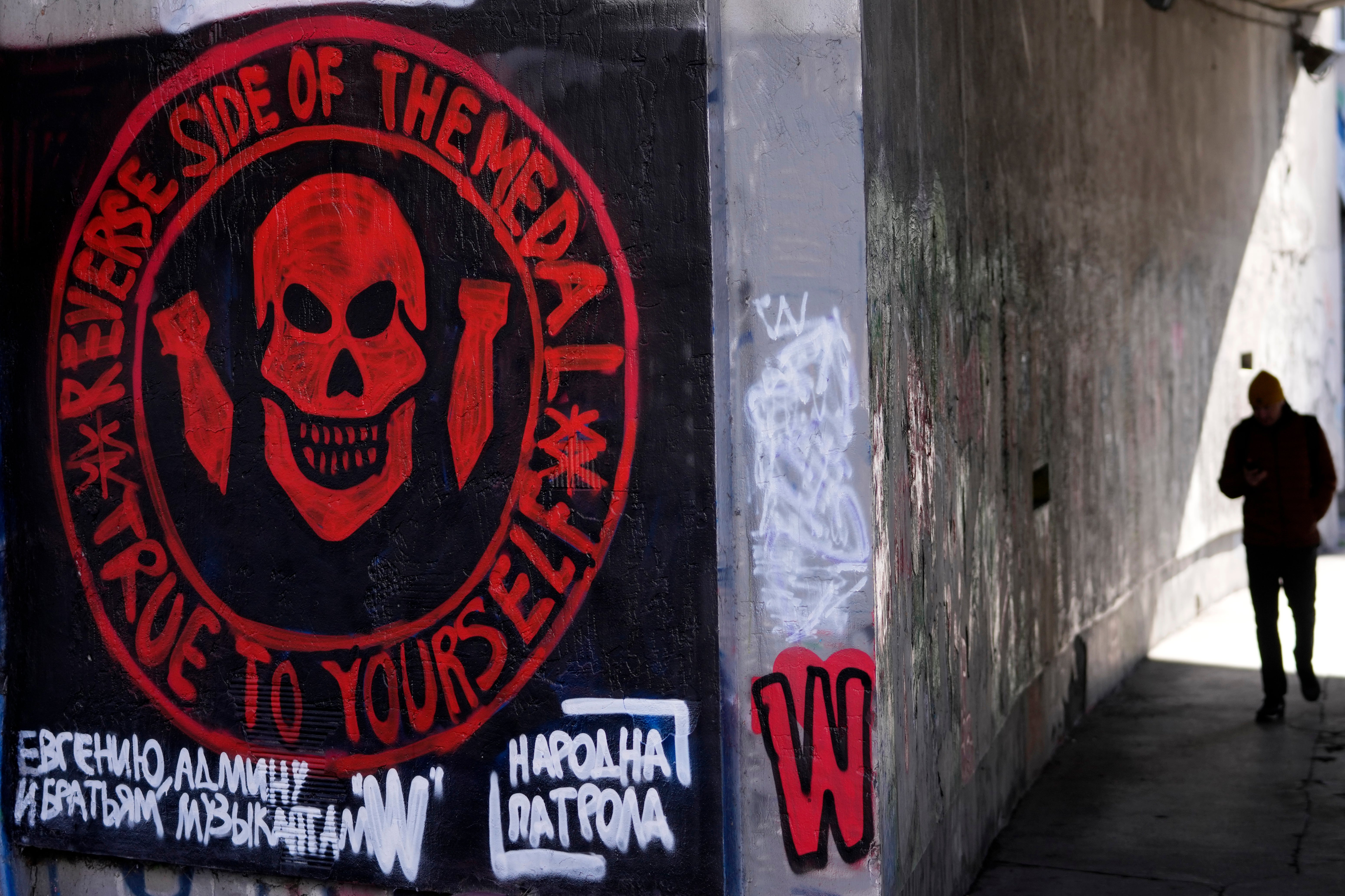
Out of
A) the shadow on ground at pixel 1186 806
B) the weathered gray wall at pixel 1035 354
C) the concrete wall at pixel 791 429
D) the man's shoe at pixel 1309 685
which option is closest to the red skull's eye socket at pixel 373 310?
the concrete wall at pixel 791 429

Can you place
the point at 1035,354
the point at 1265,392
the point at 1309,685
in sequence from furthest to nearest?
the point at 1309,685
the point at 1265,392
the point at 1035,354

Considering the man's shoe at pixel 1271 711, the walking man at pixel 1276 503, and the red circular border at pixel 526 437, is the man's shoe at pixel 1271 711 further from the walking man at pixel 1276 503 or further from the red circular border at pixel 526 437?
the red circular border at pixel 526 437

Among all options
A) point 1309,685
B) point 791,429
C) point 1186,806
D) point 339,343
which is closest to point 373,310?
point 339,343

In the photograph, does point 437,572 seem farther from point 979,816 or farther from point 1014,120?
point 1014,120

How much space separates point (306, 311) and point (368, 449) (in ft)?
1.64

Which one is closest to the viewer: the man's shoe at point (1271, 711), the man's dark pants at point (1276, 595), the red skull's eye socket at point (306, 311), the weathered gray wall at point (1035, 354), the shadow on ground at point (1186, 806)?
the weathered gray wall at point (1035, 354)

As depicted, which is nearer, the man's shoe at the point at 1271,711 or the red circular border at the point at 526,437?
the red circular border at the point at 526,437

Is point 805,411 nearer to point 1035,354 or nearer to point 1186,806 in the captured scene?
point 1035,354

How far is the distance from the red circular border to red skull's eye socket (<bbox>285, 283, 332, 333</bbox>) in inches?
22.3

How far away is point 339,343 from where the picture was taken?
15.3 feet

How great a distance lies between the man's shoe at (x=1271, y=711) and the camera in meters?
7.74

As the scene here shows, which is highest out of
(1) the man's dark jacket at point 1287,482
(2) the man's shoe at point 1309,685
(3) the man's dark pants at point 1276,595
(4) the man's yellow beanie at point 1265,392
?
(4) the man's yellow beanie at point 1265,392

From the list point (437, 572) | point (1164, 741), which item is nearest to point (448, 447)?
point (437, 572)

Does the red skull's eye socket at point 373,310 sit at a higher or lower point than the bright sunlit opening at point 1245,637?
higher
